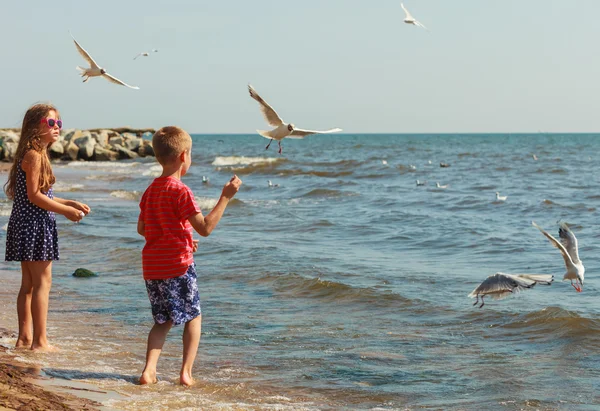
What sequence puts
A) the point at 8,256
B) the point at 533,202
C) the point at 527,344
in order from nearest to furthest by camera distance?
the point at 8,256 < the point at 527,344 < the point at 533,202

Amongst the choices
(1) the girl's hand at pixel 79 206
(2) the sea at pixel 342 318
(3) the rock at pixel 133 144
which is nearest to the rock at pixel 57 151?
(3) the rock at pixel 133 144

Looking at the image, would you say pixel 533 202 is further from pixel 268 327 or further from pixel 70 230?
pixel 268 327

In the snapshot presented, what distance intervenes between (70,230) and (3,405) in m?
11.0

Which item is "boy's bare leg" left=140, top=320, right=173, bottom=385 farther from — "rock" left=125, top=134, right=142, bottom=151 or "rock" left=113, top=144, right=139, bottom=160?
"rock" left=125, top=134, right=142, bottom=151

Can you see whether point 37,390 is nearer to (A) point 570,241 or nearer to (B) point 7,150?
(A) point 570,241

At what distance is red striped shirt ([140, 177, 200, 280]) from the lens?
185 inches

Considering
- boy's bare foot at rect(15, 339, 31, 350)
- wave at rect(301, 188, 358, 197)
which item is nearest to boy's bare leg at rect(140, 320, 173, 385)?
boy's bare foot at rect(15, 339, 31, 350)

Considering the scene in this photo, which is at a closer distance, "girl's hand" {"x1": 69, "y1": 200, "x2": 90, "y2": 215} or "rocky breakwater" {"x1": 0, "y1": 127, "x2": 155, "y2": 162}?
"girl's hand" {"x1": 69, "y1": 200, "x2": 90, "y2": 215}

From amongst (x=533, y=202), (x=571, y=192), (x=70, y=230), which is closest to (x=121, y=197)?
(x=70, y=230)

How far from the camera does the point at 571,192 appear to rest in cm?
2403

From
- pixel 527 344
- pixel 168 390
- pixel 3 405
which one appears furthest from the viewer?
pixel 527 344

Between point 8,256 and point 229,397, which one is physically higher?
point 8,256

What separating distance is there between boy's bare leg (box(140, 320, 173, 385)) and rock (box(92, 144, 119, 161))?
43226 millimetres

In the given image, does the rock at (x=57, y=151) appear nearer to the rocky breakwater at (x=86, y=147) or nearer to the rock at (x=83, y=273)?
the rocky breakwater at (x=86, y=147)
